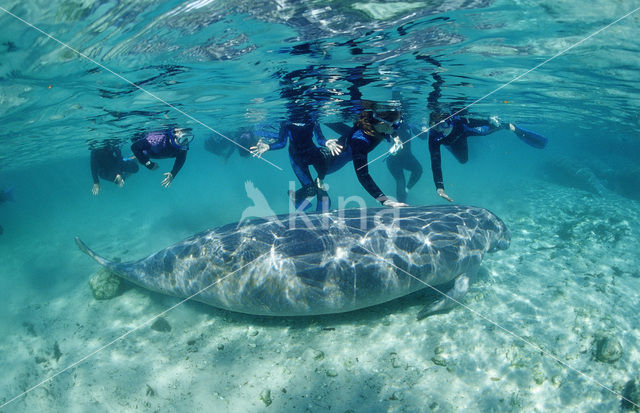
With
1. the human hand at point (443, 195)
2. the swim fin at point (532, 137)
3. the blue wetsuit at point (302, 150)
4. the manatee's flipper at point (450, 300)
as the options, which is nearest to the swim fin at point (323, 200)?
the blue wetsuit at point (302, 150)

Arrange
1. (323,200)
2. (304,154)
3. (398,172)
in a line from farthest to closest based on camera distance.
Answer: (398,172)
(304,154)
(323,200)

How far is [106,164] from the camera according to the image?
1423 centimetres

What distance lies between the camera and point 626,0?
664cm

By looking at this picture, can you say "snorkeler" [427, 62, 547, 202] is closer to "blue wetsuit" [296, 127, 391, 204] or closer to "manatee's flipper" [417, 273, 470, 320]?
"blue wetsuit" [296, 127, 391, 204]

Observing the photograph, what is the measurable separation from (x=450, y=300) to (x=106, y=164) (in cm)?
1563

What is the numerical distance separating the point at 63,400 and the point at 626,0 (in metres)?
14.5

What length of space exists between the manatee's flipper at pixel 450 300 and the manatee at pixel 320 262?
2cm

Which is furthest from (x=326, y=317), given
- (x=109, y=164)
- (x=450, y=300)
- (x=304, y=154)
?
(x=109, y=164)

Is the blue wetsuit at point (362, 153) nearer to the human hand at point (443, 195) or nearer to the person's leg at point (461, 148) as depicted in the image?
the human hand at point (443, 195)

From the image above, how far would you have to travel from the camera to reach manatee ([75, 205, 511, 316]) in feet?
20.6

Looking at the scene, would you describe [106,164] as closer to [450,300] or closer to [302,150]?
[302,150]

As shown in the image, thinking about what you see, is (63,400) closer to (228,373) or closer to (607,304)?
(228,373)

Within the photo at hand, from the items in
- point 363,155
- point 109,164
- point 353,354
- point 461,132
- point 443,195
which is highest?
point 363,155

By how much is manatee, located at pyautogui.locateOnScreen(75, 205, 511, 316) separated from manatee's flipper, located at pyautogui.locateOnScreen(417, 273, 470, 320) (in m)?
0.02
